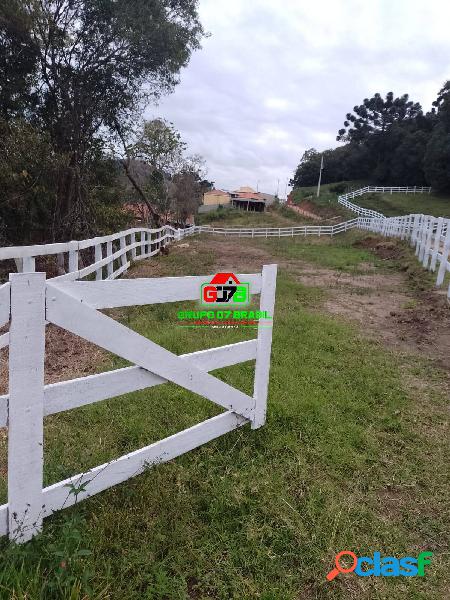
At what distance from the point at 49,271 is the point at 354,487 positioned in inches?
286

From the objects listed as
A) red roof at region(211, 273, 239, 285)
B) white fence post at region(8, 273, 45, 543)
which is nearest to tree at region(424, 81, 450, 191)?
red roof at region(211, 273, 239, 285)

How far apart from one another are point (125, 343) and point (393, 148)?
64223mm

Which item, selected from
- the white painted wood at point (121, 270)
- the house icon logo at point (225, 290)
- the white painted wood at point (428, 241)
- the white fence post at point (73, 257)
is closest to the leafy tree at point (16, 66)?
the white painted wood at point (121, 270)

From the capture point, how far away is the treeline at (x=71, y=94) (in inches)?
411

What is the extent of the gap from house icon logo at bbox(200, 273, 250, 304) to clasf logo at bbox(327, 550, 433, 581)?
68.3 inches

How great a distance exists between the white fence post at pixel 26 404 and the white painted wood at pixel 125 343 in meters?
0.09

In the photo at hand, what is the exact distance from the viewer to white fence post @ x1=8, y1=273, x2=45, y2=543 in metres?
1.70

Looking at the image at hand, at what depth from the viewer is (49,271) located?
8016mm

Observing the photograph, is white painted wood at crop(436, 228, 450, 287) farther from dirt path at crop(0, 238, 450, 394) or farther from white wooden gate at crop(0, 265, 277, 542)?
white wooden gate at crop(0, 265, 277, 542)

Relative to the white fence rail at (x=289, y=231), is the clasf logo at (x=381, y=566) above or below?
below

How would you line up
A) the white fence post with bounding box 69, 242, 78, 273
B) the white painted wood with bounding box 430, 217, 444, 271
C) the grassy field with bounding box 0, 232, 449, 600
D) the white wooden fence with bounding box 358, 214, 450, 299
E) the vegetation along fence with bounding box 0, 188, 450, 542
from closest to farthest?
the vegetation along fence with bounding box 0, 188, 450, 542
the grassy field with bounding box 0, 232, 449, 600
the white fence post with bounding box 69, 242, 78, 273
the white wooden fence with bounding box 358, 214, 450, 299
the white painted wood with bounding box 430, 217, 444, 271

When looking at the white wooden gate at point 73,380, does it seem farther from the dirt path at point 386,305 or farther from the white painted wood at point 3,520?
the dirt path at point 386,305

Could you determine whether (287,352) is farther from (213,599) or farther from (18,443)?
(18,443)

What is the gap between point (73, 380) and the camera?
1942mm
